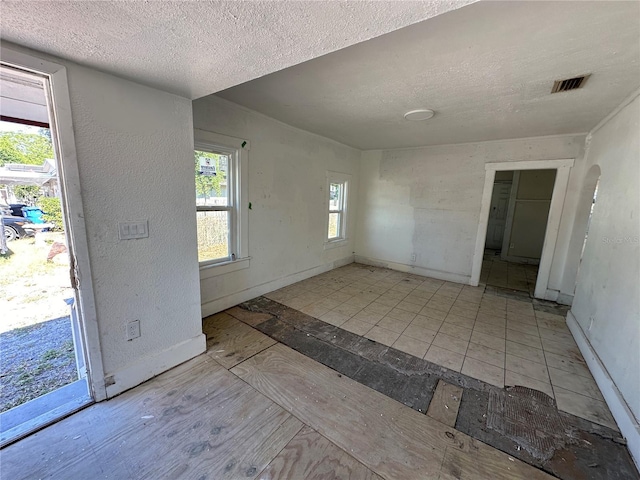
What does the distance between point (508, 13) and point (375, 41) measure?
2.28ft

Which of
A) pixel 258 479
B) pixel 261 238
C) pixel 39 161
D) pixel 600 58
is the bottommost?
pixel 258 479

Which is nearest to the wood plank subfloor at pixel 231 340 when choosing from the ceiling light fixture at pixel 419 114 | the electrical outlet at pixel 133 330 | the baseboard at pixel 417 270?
the electrical outlet at pixel 133 330

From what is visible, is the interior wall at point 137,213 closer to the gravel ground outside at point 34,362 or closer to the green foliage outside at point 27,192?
the gravel ground outside at point 34,362

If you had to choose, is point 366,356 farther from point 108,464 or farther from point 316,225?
point 316,225

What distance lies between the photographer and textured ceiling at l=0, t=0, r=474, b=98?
962 mm

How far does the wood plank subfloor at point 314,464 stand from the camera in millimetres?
1319

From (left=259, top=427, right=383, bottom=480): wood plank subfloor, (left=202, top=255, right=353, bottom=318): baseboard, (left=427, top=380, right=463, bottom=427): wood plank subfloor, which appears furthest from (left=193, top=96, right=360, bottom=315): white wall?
(left=427, top=380, right=463, bottom=427): wood plank subfloor

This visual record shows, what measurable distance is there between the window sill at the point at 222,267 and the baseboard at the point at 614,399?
346 cm

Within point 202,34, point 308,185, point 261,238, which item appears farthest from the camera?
point 308,185

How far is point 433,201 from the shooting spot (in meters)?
4.63

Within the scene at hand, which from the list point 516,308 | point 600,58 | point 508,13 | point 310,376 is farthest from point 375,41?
point 516,308

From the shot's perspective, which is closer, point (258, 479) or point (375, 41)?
point (258, 479)

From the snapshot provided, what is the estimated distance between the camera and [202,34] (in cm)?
114

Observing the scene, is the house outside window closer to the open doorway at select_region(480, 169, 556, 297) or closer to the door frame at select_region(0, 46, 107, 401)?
the open doorway at select_region(480, 169, 556, 297)
